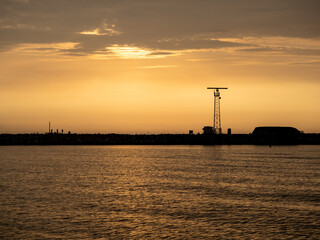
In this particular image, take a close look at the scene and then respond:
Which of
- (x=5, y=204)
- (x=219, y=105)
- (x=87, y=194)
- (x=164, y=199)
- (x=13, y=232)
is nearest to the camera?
(x=13, y=232)

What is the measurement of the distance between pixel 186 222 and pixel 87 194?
17419 mm

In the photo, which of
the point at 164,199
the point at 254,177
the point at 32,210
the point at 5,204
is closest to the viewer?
the point at 32,210

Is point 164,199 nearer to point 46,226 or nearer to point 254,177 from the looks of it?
point 46,226

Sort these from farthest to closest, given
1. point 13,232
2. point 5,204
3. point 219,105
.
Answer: point 219,105, point 5,204, point 13,232

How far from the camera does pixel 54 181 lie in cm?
5975

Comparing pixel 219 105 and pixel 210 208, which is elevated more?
pixel 219 105

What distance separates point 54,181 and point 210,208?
1113 inches

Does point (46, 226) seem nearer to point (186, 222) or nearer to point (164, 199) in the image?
point (186, 222)

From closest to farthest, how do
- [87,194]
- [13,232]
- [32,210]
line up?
[13,232] < [32,210] < [87,194]

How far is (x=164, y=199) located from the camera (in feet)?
142

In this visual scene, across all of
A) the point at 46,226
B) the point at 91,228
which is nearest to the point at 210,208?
the point at 91,228

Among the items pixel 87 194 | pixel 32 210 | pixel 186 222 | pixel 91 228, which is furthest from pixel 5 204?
pixel 186 222

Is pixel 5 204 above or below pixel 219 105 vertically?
below

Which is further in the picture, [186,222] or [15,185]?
[15,185]
